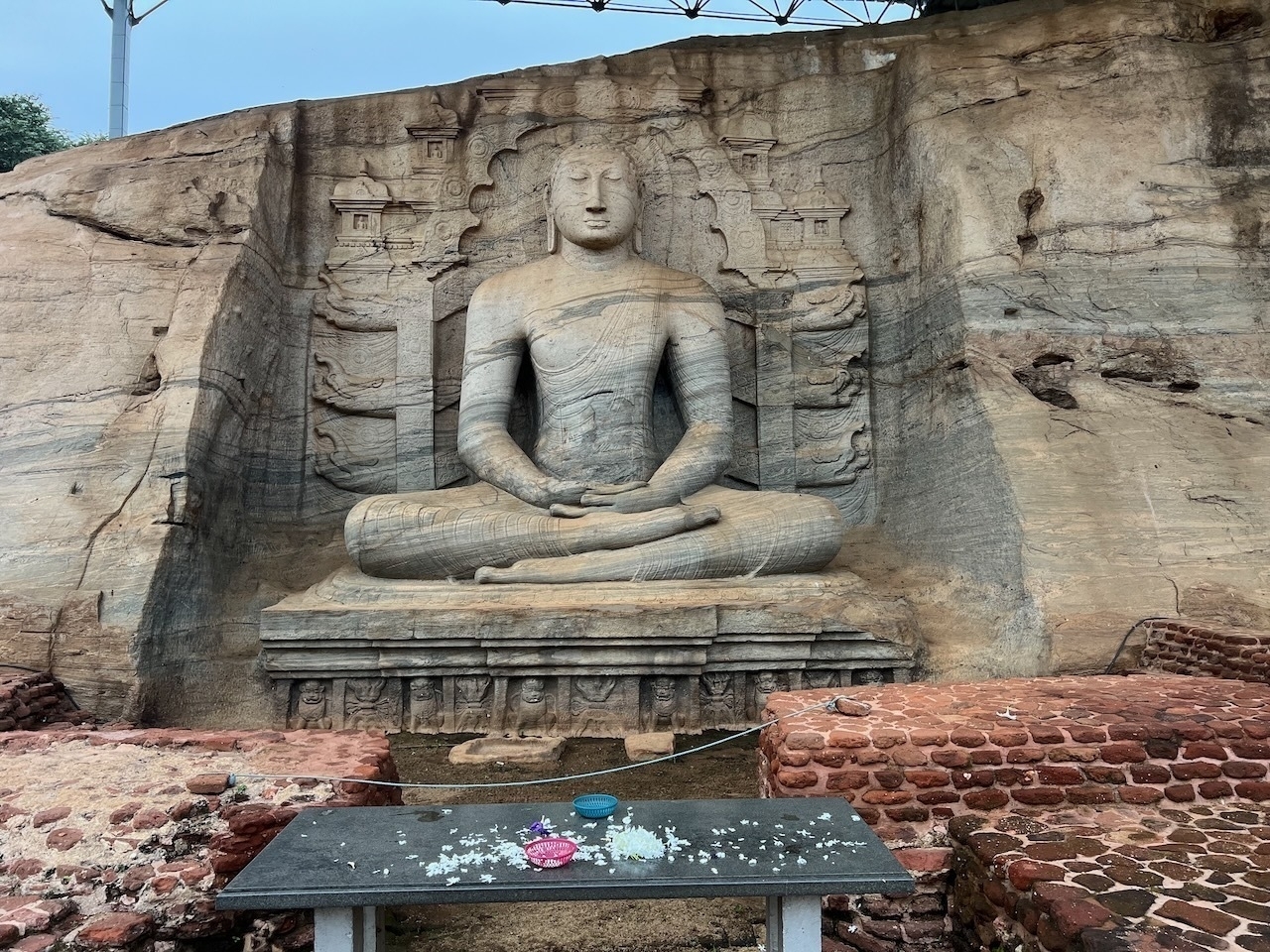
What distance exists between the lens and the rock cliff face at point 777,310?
5.29 m

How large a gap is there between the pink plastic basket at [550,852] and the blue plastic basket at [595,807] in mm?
202

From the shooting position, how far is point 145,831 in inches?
109

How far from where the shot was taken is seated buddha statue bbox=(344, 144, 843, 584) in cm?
570

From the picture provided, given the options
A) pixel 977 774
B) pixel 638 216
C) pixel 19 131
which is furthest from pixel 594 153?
pixel 19 131


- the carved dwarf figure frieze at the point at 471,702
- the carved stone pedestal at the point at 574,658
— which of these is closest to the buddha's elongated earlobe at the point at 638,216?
the carved stone pedestal at the point at 574,658

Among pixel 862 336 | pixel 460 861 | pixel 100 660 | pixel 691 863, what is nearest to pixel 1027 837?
pixel 691 863

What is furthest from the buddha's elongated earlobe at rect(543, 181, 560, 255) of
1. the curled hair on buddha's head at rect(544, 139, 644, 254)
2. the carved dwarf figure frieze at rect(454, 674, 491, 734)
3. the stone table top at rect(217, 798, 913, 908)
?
the stone table top at rect(217, 798, 913, 908)

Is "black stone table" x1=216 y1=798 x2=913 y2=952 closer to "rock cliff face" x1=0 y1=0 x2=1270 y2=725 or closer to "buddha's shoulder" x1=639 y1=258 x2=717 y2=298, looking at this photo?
"rock cliff face" x1=0 y1=0 x2=1270 y2=725

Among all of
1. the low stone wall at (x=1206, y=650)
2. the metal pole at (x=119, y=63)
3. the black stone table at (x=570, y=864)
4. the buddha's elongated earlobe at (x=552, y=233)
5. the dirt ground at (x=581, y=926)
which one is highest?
the metal pole at (x=119, y=63)

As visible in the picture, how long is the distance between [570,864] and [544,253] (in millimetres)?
6221

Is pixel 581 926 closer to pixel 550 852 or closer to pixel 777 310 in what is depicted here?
pixel 550 852

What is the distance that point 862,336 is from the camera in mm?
7383

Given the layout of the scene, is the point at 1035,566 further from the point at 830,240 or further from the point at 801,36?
the point at 801,36

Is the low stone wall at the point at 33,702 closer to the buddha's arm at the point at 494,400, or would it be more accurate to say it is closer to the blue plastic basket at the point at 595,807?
the buddha's arm at the point at 494,400
